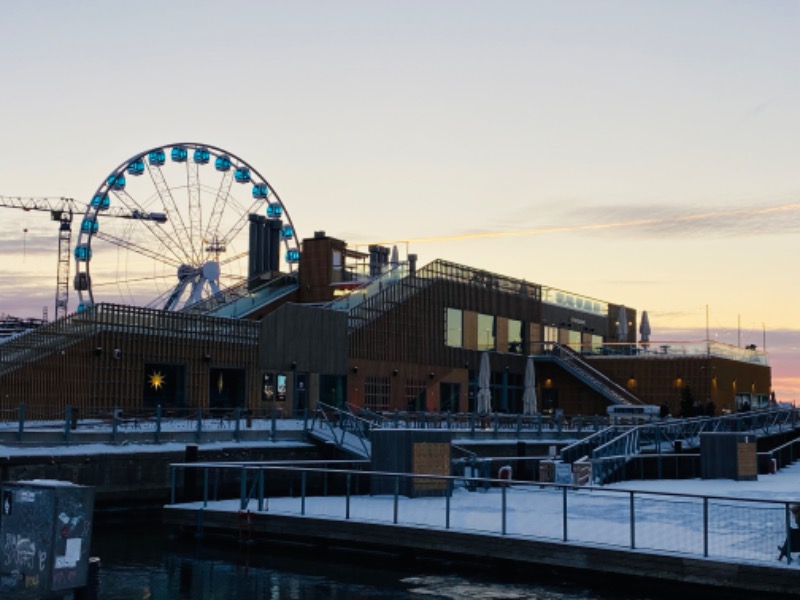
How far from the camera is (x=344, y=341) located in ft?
182

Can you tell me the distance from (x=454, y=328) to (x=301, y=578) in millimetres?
48797

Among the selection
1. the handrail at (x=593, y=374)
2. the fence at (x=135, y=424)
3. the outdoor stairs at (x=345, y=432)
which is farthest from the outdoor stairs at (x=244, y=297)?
the outdoor stairs at (x=345, y=432)

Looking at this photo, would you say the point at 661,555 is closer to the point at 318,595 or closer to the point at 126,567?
the point at 318,595

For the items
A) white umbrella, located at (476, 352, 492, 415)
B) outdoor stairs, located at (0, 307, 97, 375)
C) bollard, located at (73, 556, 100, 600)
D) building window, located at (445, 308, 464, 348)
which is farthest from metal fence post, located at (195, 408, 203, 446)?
building window, located at (445, 308, 464, 348)

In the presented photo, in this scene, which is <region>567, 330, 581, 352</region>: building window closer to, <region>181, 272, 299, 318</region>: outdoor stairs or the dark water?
<region>181, 272, 299, 318</region>: outdoor stairs

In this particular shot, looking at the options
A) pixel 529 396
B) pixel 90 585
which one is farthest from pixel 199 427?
pixel 529 396

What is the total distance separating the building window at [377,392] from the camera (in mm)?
57344

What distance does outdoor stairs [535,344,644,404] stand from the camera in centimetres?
7038

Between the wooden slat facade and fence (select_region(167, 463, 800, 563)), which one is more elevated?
the wooden slat facade

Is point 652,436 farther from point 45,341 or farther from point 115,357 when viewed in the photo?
point 45,341

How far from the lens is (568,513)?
20.2 m

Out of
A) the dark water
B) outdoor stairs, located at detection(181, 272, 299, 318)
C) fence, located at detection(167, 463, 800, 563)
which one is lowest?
the dark water

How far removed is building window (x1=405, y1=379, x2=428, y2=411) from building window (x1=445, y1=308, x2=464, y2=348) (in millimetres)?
4213

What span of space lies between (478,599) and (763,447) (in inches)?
1310
